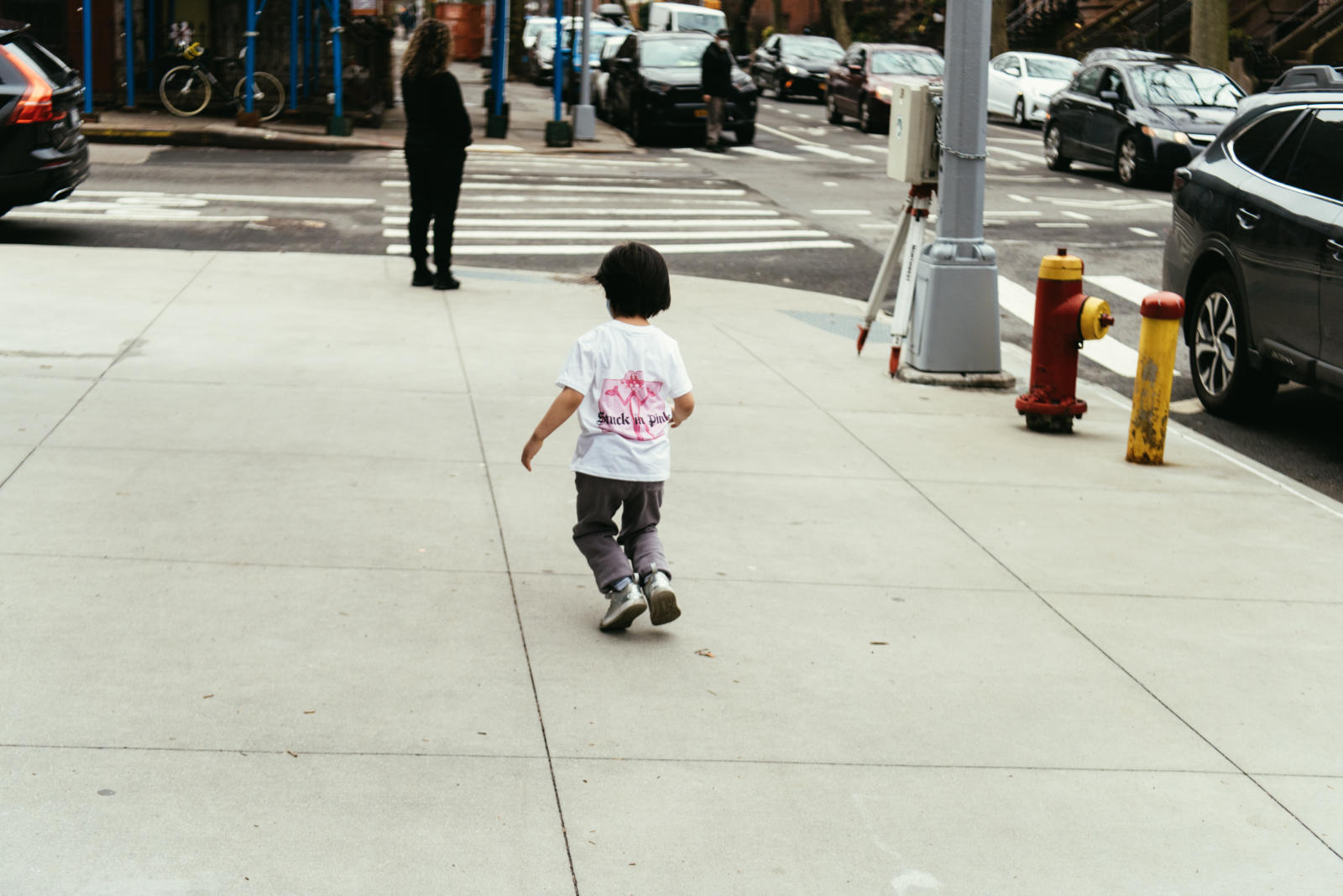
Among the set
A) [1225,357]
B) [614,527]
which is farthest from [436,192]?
[614,527]

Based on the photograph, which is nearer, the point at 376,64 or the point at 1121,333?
the point at 1121,333

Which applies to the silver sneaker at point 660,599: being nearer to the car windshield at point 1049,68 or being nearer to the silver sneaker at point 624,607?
the silver sneaker at point 624,607

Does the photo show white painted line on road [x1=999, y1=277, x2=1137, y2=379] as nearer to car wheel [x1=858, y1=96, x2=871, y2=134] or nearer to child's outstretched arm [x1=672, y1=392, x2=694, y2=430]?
child's outstretched arm [x1=672, y1=392, x2=694, y2=430]

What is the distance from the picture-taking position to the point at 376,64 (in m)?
27.6

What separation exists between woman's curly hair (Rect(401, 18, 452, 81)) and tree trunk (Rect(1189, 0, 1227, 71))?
2279 centimetres

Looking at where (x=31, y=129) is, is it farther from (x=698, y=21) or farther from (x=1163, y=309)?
(x=698, y=21)

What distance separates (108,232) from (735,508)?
939 centimetres

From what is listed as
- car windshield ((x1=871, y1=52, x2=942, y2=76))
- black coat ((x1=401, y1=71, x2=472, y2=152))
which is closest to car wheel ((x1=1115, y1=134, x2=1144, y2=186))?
car windshield ((x1=871, y1=52, x2=942, y2=76))

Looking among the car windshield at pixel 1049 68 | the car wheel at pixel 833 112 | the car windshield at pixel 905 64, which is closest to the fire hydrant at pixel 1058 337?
the car windshield at pixel 905 64

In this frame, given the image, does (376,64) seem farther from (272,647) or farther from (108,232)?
(272,647)

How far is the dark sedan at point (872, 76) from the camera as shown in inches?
1181

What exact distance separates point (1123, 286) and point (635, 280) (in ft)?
32.2

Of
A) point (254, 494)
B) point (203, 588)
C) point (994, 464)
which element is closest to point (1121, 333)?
point (994, 464)

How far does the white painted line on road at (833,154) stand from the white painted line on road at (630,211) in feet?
20.9
